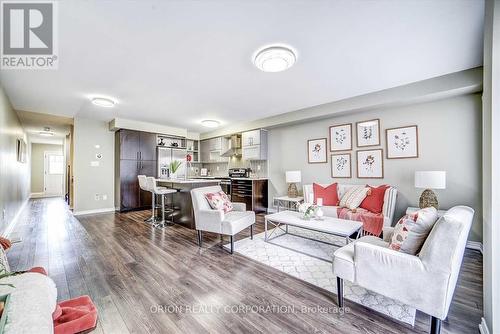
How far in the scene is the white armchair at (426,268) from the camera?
1.26 m

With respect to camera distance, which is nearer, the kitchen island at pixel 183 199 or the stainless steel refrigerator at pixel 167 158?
the kitchen island at pixel 183 199

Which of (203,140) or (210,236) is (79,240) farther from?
(203,140)

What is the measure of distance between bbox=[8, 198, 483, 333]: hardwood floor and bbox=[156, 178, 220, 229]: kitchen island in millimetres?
631

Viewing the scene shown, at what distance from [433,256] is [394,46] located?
7.26 ft

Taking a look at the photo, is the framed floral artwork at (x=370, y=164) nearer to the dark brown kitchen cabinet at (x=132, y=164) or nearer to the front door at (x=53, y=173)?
the dark brown kitchen cabinet at (x=132, y=164)

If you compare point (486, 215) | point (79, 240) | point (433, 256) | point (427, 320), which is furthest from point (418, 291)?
point (79, 240)

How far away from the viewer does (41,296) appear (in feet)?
3.73

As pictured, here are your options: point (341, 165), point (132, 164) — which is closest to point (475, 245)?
point (341, 165)

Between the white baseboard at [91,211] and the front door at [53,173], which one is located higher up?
the front door at [53,173]

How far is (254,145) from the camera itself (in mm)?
5617

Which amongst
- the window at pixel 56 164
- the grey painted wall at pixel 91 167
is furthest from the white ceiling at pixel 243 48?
the window at pixel 56 164

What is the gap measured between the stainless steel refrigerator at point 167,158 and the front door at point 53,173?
23.2 ft

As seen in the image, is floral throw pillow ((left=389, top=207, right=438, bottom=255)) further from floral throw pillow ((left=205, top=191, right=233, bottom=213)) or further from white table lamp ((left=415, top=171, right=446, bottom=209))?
floral throw pillow ((left=205, top=191, right=233, bottom=213))

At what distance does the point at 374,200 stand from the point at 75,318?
402 centimetres
